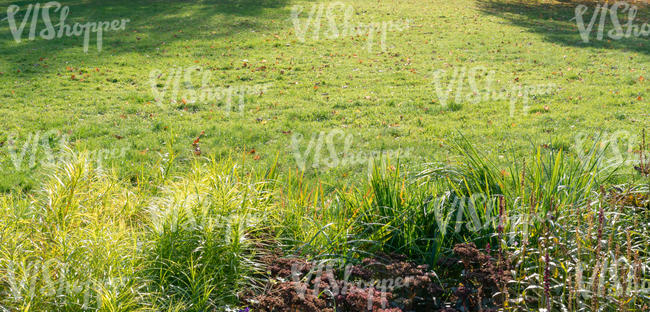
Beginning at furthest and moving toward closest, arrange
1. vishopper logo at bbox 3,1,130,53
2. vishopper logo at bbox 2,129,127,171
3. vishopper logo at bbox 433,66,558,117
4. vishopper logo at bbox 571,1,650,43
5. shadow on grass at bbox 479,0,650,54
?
vishopper logo at bbox 571,1,650,43, vishopper logo at bbox 3,1,130,53, shadow on grass at bbox 479,0,650,54, vishopper logo at bbox 433,66,558,117, vishopper logo at bbox 2,129,127,171

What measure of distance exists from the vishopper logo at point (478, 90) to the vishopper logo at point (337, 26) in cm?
399

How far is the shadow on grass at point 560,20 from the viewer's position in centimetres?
1639

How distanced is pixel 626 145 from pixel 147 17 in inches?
718

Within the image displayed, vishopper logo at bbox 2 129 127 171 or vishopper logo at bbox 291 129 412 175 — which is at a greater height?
vishopper logo at bbox 291 129 412 175

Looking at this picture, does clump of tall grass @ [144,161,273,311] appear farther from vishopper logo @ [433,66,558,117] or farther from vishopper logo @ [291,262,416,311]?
vishopper logo @ [433,66,558,117]

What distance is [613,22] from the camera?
67.9 feet

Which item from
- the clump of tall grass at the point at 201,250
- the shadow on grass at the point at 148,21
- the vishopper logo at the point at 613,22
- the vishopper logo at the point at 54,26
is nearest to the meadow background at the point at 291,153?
the clump of tall grass at the point at 201,250

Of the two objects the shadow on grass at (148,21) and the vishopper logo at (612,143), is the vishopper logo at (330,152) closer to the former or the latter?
the vishopper logo at (612,143)

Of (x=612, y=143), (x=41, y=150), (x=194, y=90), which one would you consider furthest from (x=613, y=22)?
(x=41, y=150)

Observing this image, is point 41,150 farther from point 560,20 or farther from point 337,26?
point 560,20

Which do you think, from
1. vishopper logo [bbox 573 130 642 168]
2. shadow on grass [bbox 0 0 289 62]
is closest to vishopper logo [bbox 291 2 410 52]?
shadow on grass [bbox 0 0 289 62]

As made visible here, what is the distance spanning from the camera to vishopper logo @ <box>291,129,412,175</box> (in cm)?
741

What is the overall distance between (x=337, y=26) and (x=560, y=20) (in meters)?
9.19

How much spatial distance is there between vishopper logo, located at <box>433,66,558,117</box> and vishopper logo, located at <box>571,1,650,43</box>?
274 inches
